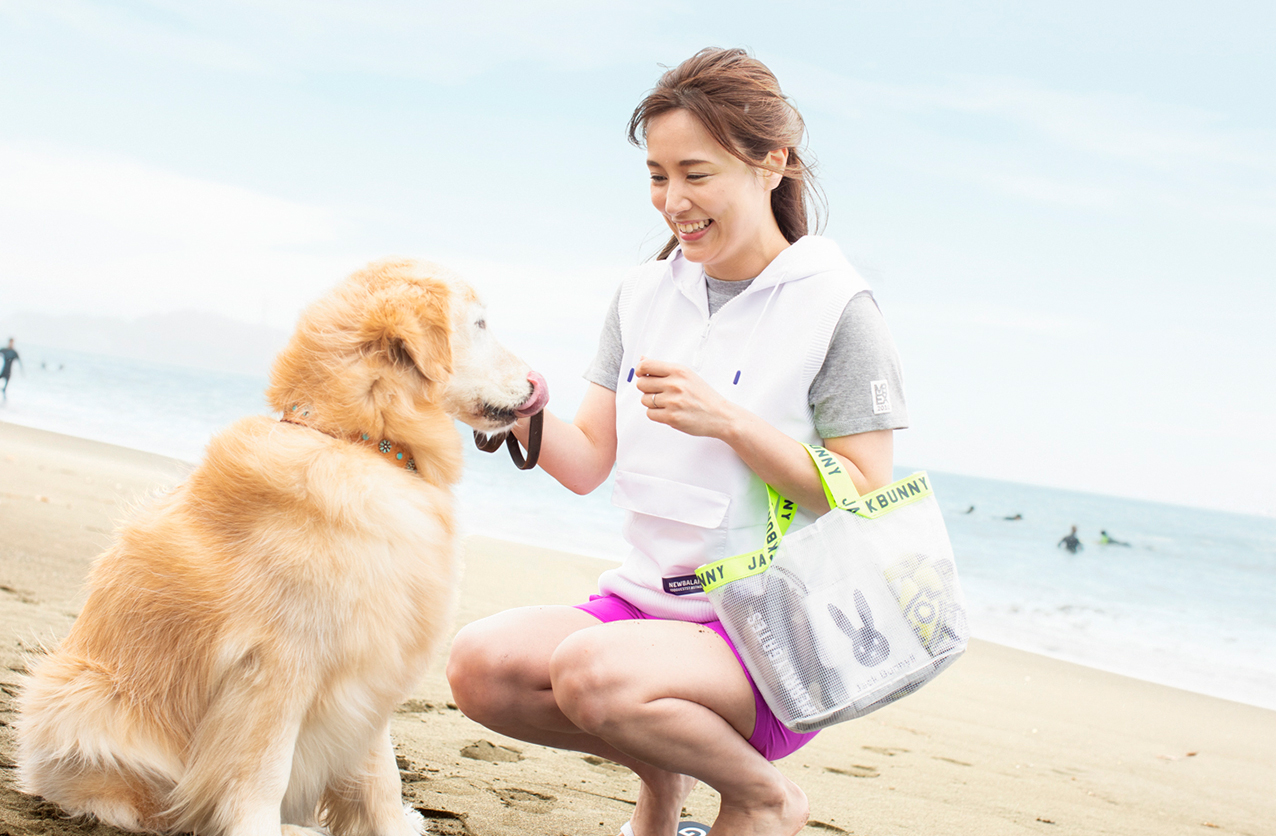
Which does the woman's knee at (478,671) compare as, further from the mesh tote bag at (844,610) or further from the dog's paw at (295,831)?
the mesh tote bag at (844,610)

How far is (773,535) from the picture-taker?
192 cm

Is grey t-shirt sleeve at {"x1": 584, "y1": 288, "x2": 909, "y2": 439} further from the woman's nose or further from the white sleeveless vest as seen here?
the woman's nose

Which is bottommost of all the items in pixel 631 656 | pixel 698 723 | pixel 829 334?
pixel 698 723

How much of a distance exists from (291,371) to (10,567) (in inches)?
134

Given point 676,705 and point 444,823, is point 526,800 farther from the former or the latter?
point 676,705

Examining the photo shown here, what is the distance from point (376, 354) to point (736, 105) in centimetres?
106

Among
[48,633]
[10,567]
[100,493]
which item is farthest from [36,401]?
[48,633]

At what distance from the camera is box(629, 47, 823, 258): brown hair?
2082 mm

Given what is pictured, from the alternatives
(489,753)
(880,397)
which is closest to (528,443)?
(880,397)

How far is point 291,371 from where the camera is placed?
1.90 meters

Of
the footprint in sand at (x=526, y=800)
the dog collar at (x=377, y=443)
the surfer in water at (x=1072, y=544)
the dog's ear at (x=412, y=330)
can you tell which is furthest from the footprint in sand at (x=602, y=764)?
the surfer in water at (x=1072, y=544)

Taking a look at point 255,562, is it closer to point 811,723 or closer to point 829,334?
point 811,723

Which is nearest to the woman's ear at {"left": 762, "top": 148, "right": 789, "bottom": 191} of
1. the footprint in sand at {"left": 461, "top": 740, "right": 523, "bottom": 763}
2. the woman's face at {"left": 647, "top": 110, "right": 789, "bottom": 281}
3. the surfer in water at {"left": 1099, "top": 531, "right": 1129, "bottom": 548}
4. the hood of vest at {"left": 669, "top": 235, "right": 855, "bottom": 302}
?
the woman's face at {"left": 647, "top": 110, "right": 789, "bottom": 281}

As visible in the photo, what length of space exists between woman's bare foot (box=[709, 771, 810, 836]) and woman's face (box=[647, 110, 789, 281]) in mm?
1312
